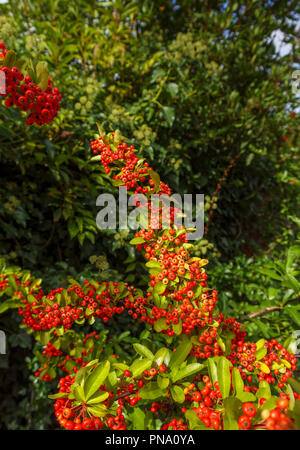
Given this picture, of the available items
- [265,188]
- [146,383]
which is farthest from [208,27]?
[146,383]

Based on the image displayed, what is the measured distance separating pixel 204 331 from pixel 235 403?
316mm

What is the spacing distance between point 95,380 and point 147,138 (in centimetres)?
146

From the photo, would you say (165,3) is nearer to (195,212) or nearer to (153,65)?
(153,65)

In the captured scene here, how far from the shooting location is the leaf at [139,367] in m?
0.76

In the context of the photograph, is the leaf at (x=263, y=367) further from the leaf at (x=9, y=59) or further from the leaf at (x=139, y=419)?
the leaf at (x=9, y=59)

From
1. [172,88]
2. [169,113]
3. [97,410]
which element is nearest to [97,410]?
[97,410]

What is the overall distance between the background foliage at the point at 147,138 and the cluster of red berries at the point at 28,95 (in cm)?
63

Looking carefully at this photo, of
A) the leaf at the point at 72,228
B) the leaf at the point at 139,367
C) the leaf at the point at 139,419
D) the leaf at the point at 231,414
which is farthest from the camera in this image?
the leaf at the point at 72,228

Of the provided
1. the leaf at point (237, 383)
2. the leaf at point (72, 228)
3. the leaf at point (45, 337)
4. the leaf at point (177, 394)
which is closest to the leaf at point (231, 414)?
the leaf at point (237, 383)

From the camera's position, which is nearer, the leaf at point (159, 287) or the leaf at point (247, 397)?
the leaf at point (247, 397)

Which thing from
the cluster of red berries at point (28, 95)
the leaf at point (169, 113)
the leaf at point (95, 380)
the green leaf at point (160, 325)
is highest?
the leaf at point (169, 113)

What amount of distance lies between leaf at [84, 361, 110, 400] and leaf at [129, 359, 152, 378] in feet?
0.43

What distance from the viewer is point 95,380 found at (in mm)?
665

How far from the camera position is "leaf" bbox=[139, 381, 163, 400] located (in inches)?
27.8
